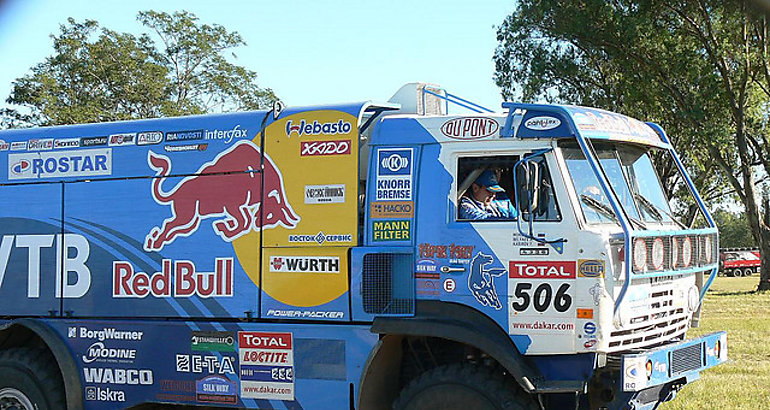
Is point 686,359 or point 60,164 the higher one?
point 60,164

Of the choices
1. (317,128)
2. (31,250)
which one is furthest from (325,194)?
(31,250)

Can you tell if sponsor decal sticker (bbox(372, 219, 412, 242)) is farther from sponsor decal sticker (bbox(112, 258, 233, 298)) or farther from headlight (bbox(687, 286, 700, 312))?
headlight (bbox(687, 286, 700, 312))

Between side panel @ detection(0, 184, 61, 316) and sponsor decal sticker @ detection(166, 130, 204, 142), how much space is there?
135 cm

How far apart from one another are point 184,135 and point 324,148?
149 cm

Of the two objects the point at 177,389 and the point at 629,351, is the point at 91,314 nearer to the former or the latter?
the point at 177,389

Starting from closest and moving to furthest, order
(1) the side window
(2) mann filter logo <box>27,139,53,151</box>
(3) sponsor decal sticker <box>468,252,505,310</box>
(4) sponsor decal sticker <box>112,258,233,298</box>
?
(3) sponsor decal sticker <box>468,252,505,310</box>, (1) the side window, (4) sponsor decal sticker <box>112,258,233,298</box>, (2) mann filter logo <box>27,139,53,151</box>

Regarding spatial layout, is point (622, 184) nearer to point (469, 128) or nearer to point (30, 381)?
point (469, 128)

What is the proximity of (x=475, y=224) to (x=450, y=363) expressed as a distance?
1.15m

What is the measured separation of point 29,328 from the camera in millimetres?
8680

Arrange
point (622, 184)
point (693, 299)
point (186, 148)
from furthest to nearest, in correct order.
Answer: point (186, 148)
point (693, 299)
point (622, 184)

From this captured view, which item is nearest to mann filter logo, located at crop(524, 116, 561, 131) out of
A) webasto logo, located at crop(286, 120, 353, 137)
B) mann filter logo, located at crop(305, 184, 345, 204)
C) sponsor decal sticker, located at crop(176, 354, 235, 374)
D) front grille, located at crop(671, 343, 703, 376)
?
webasto logo, located at crop(286, 120, 353, 137)

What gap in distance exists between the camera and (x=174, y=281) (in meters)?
8.23

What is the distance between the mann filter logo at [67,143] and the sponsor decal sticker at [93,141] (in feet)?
0.20

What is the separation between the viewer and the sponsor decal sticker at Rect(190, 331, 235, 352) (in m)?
7.95
